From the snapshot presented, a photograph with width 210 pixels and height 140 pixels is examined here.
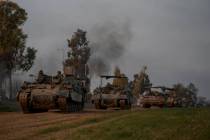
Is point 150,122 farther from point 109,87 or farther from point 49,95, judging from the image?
point 109,87

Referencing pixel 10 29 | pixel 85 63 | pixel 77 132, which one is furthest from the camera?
pixel 85 63

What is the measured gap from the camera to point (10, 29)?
32.0m

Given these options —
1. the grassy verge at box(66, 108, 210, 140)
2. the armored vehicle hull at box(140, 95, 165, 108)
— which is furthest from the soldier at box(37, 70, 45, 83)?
the armored vehicle hull at box(140, 95, 165, 108)

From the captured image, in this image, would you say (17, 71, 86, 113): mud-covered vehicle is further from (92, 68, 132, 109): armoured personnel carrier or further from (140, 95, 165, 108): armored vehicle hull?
(140, 95, 165, 108): armored vehicle hull

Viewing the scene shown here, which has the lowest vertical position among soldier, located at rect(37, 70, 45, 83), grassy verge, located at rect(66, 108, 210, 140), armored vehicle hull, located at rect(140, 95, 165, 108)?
grassy verge, located at rect(66, 108, 210, 140)

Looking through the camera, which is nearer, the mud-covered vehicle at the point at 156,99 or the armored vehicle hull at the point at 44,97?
the armored vehicle hull at the point at 44,97

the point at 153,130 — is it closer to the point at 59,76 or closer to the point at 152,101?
the point at 59,76

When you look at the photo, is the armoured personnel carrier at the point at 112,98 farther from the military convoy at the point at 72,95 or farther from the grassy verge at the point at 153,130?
the grassy verge at the point at 153,130

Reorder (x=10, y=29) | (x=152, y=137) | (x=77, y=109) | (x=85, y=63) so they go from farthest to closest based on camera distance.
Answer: (x=85, y=63)
(x=10, y=29)
(x=77, y=109)
(x=152, y=137)

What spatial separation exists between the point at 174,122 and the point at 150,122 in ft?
2.60

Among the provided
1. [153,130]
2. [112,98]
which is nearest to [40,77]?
[112,98]

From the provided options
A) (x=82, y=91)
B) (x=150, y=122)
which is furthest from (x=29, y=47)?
(x=150, y=122)

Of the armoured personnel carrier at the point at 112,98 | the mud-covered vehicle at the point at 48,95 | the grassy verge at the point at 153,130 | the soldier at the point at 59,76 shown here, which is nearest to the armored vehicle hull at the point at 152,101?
the armoured personnel carrier at the point at 112,98

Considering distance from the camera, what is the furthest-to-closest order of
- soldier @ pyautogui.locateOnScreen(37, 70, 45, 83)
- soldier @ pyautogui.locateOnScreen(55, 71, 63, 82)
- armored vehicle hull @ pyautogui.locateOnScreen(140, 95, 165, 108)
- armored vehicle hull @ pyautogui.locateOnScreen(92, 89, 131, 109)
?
armored vehicle hull @ pyautogui.locateOnScreen(140, 95, 165, 108), armored vehicle hull @ pyautogui.locateOnScreen(92, 89, 131, 109), soldier @ pyautogui.locateOnScreen(37, 70, 45, 83), soldier @ pyautogui.locateOnScreen(55, 71, 63, 82)
